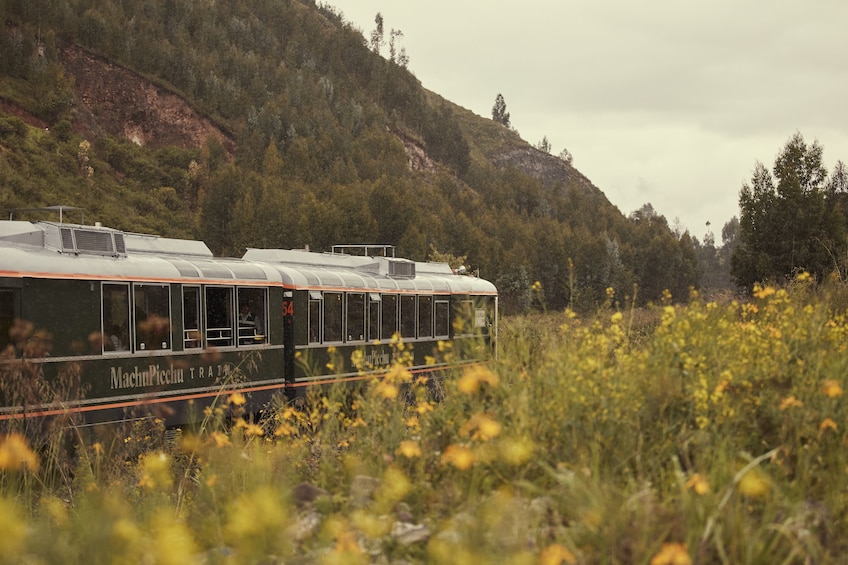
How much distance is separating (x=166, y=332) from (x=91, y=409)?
1875 mm

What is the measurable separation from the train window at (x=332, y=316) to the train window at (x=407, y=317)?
97.5 inches

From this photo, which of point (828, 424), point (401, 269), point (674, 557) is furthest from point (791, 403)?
point (401, 269)

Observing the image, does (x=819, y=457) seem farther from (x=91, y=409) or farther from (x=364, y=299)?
(x=364, y=299)

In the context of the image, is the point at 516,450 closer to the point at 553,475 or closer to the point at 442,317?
the point at 553,475

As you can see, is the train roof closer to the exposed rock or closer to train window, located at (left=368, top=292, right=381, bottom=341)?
train window, located at (left=368, top=292, right=381, bottom=341)

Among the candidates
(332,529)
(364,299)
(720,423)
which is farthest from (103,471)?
(364,299)

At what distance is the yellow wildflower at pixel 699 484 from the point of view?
456 centimetres

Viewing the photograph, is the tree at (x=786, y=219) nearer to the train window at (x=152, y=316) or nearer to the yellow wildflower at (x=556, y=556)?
the train window at (x=152, y=316)

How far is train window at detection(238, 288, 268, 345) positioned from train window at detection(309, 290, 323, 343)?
4.18ft

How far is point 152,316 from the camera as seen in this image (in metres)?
13.3

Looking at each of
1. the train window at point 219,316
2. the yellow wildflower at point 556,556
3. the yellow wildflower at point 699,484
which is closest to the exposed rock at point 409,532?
the yellow wildflower at point 556,556

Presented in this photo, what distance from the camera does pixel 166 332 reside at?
1350 centimetres

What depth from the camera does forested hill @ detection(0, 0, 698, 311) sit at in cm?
6272

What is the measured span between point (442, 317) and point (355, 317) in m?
3.97
